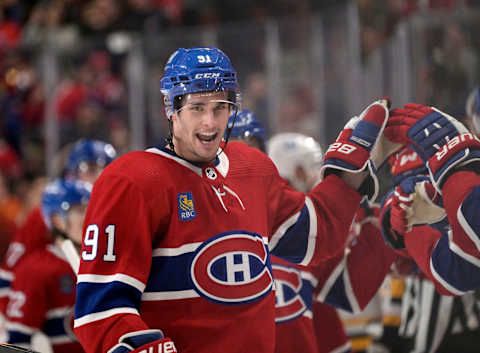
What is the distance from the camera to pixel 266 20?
17.4 ft

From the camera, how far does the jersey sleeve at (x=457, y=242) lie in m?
2.18

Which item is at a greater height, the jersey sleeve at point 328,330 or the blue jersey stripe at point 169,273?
the blue jersey stripe at point 169,273

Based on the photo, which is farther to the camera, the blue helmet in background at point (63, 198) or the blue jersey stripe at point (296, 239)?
the blue helmet in background at point (63, 198)

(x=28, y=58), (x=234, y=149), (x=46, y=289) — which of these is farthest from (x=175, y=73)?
(x=28, y=58)

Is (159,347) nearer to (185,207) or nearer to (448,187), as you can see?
(185,207)

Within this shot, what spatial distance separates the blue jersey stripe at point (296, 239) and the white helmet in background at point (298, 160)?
62cm

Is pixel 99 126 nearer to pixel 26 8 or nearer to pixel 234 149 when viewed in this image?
pixel 26 8

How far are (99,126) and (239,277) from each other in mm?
3671

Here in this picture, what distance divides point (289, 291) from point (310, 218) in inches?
19.5

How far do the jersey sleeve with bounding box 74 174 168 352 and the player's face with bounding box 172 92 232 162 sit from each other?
0.58ft

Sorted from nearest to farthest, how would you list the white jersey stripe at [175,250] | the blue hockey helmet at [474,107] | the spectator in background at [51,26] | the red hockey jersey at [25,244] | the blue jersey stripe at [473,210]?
1. the white jersey stripe at [175,250]
2. the blue jersey stripe at [473,210]
3. the blue hockey helmet at [474,107]
4. the red hockey jersey at [25,244]
5. the spectator in background at [51,26]

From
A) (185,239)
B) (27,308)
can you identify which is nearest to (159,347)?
(185,239)

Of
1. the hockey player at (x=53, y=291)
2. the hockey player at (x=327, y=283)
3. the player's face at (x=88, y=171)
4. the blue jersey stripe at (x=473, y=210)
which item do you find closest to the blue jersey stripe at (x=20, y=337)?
the hockey player at (x=53, y=291)

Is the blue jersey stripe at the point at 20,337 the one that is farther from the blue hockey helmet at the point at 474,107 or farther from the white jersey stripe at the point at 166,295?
the blue hockey helmet at the point at 474,107
